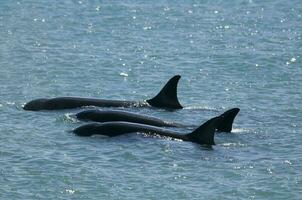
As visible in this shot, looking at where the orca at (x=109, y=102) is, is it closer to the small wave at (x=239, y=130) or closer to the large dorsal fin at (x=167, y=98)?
the large dorsal fin at (x=167, y=98)

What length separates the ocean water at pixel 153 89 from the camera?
2455cm

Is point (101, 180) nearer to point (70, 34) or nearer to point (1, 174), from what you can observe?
point (1, 174)

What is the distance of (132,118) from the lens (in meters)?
30.0

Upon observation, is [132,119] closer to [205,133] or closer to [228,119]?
[228,119]

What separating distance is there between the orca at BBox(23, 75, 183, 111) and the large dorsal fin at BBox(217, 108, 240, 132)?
3779 millimetres

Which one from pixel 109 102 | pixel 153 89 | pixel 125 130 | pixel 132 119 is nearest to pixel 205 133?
pixel 125 130

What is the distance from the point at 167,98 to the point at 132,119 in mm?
3293

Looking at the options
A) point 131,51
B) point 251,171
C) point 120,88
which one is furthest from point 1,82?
point 251,171

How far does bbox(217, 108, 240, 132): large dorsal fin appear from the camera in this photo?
2906cm

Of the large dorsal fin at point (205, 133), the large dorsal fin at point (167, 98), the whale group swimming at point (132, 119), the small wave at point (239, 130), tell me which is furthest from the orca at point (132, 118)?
the large dorsal fin at point (167, 98)

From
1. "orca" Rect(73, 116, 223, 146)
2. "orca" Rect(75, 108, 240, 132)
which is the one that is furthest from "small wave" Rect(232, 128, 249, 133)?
"orca" Rect(73, 116, 223, 146)

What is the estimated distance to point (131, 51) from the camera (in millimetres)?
47188

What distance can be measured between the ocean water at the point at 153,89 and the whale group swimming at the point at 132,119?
0.38 metres

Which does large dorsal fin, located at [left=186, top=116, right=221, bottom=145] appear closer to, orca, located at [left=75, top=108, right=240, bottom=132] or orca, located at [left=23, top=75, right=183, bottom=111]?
orca, located at [left=75, top=108, right=240, bottom=132]
